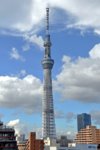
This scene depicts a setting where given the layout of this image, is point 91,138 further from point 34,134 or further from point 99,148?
point 34,134

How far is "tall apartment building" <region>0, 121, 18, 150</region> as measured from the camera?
343 feet

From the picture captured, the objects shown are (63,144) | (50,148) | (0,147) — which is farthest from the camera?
(63,144)

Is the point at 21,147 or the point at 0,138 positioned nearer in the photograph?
the point at 0,138

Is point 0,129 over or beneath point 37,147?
over

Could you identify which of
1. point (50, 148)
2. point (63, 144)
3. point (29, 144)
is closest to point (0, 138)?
point (29, 144)

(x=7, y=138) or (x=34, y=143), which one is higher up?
(x=7, y=138)

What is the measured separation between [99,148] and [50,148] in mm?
52294

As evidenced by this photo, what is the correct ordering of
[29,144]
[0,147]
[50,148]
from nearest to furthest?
1. [0,147]
2. [29,144]
3. [50,148]

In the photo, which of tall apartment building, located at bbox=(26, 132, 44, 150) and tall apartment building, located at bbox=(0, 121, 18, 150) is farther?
tall apartment building, located at bbox=(26, 132, 44, 150)

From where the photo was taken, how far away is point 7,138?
350ft

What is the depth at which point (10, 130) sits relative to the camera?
109312 millimetres

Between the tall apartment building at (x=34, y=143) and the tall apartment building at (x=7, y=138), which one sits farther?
the tall apartment building at (x=34, y=143)

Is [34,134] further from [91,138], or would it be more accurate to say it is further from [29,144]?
[91,138]

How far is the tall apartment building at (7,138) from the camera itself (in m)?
105
